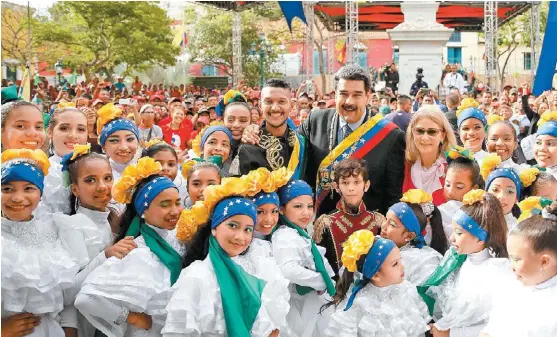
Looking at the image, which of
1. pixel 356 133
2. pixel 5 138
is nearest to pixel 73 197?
pixel 5 138

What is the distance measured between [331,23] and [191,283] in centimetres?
2526

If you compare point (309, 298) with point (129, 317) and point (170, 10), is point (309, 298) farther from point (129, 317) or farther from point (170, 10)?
point (170, 10)

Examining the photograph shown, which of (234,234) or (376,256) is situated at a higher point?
(234,234)

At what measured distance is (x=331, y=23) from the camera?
91.2 ft

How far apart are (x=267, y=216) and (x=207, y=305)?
2.84ft

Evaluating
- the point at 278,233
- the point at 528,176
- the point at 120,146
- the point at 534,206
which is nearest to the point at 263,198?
the point at 278,233

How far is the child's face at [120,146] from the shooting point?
5.08m

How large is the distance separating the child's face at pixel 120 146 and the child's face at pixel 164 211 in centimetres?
123

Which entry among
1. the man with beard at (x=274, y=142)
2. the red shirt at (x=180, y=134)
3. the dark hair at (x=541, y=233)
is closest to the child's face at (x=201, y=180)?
the man with beard at (x=274, y=142)

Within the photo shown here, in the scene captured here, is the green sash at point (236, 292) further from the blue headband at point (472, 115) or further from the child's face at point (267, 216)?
the blue headband at point (472, 115)

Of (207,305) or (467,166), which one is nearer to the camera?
(207,305)

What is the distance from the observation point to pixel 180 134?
10891 millimetres

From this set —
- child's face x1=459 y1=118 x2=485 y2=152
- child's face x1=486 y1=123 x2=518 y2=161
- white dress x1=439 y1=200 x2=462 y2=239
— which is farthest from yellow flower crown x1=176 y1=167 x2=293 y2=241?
child's face x1=486 y1=123 x2=518 y2=161

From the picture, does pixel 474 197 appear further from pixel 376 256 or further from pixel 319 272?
pixel 319 272
